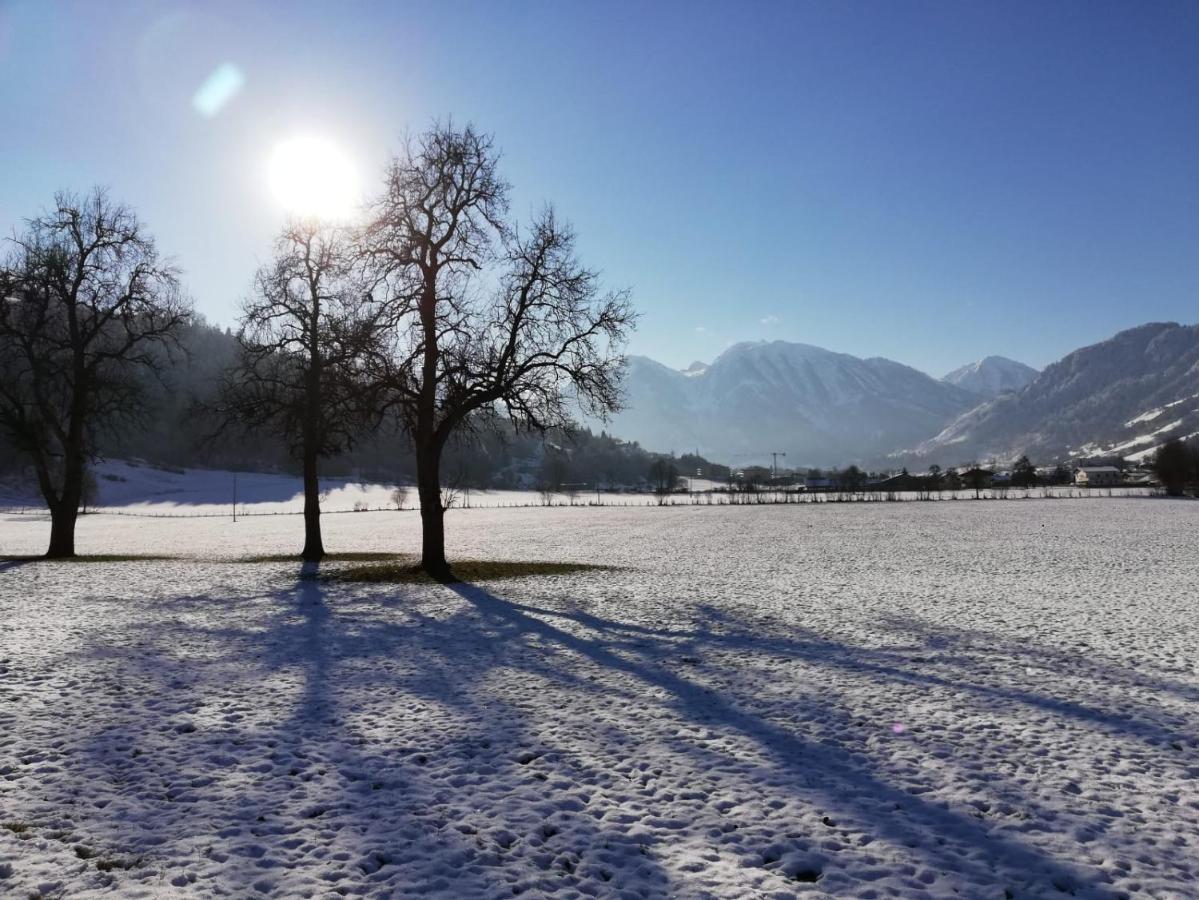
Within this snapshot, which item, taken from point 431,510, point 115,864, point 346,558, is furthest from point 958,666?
point 346,558

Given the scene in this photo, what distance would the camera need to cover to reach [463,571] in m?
28.7

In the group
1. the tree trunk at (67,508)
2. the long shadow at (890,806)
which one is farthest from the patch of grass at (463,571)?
the long shadow at (890,806)

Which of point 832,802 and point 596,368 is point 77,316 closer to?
point 596,368

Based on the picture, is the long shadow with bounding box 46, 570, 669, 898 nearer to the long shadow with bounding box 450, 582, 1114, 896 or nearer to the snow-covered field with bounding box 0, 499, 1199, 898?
the snow-covered field with bounding box 0, 499, 1199, 898

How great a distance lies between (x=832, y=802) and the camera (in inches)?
303

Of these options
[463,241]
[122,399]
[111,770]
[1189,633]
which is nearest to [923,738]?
[111,770]

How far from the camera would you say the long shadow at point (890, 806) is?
21.0ft

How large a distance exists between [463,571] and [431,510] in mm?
3198

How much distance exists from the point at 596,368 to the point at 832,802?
19.7 m

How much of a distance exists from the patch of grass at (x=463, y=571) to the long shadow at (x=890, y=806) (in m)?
15.7

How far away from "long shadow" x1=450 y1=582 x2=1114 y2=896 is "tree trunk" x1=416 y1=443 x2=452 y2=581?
1571 centimetres

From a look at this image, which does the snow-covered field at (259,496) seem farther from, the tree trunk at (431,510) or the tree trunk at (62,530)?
the tree trunk at (431,510)

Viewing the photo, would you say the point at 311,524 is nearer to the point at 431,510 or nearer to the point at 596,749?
the point at 431,510

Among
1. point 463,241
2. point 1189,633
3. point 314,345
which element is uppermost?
point 463,241
